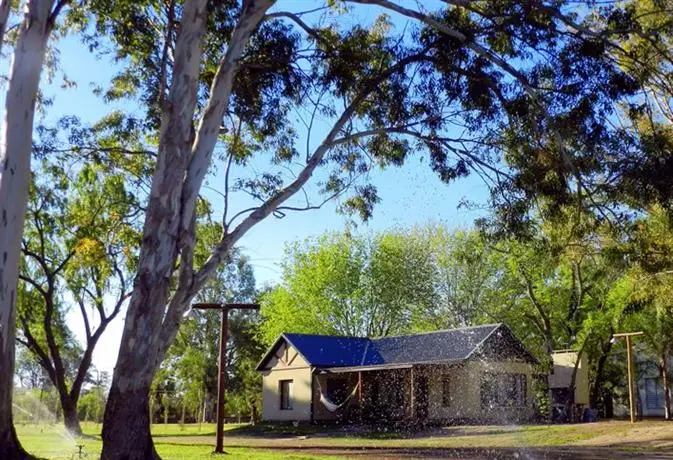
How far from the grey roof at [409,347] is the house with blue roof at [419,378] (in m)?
0.05

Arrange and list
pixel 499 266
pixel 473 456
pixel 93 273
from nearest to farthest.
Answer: pixel 473 456, pixel 93 273, pixel 499 266

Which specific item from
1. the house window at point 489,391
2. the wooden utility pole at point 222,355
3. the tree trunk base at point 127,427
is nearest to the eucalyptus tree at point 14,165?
the tree trunk base at point 127,427

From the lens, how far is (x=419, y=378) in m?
31.7

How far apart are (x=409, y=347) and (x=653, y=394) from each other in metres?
18.9

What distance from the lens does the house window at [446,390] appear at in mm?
31169

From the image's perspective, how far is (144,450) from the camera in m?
9.82

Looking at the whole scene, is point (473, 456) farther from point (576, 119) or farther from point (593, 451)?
point (576, 119)

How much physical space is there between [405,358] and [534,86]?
841 inches

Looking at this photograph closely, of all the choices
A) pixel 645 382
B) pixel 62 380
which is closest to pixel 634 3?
pixel 62 380

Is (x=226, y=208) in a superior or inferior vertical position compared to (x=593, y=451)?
superior

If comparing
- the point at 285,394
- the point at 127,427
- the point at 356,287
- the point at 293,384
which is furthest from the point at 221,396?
the point at 356,287

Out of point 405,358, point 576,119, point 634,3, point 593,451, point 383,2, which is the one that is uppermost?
point 634,3

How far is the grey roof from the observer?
3045 centimetres

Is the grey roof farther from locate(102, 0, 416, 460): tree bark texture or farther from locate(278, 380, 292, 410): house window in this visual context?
locate(102, 0, 416, 460): tree bark texture
